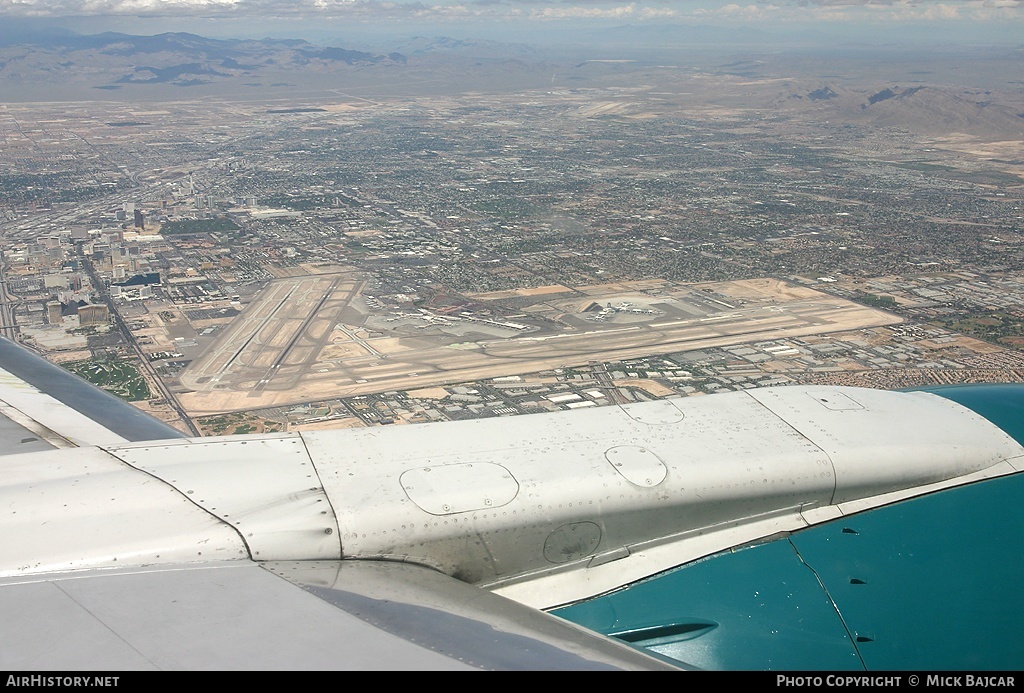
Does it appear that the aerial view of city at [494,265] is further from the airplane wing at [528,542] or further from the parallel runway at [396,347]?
the airplane wing at [528,542]

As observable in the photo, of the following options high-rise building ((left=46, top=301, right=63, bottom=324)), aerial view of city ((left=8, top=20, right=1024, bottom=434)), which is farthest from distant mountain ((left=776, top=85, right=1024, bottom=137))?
high-rise building ((left=46, top=301, right=63, bottom=324))

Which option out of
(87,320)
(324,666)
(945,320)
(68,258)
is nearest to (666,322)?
(945,320)

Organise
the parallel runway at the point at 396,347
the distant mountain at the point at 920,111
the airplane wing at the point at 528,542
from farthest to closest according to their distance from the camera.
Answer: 1. the distant mountain at the point at 920,111
2. the parallel runway at the point at 396,347
3. the airplane wing at the point at 528,542

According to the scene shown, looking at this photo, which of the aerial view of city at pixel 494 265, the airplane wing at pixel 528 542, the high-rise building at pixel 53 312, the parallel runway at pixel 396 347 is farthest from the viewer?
the high-rise building at pixel 53 312

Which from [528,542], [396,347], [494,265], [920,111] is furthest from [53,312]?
[920,111]

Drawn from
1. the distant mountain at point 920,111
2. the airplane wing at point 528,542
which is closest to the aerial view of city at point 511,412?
the airplane wing at point 528,542

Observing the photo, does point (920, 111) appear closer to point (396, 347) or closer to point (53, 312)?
point (396, 347)

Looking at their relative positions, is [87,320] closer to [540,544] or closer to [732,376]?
[732,376]

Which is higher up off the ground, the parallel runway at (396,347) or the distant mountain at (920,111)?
the distant mountain at (920,111)
